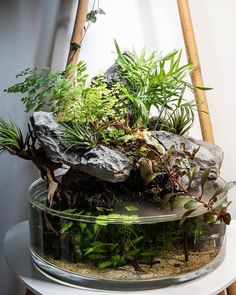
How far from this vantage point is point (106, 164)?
2.48 feet

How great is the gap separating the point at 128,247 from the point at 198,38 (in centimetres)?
76

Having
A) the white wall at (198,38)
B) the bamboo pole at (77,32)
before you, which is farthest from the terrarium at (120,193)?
the white wall at (198,38)

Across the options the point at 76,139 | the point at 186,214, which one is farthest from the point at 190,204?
the point at 76,139

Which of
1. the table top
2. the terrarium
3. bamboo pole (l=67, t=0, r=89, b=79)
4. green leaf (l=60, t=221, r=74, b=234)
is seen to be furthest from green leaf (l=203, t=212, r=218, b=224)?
bamboo pole (l=67, t=0, r=89, b=79)

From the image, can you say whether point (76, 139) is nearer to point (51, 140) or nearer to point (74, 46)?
point (51, 140)

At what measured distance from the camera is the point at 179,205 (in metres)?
0.79

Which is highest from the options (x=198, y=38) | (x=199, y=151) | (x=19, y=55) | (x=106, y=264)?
(x=198, y=38)

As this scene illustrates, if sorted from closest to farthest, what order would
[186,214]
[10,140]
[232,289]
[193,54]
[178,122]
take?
1. [186,214]
2. [10,140]
3. [178,122]
4. [232,289]
5. [193,54]

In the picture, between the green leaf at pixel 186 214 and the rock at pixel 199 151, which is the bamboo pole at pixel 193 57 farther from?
the green leaf at pixel 186 214

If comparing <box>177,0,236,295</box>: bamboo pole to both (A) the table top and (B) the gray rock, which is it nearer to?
(A) the table top

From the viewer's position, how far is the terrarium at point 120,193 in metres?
0.77

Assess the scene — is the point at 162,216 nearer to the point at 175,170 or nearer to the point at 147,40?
the point at 175,170

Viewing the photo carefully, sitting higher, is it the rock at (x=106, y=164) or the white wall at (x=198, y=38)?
the white wall at (x=198, y=38)

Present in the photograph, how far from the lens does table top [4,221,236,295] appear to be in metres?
0.76
